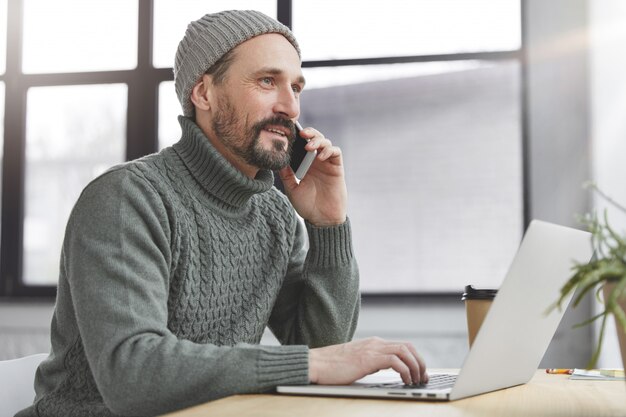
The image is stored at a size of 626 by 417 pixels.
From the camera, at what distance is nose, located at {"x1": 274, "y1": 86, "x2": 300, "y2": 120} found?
1.58 m

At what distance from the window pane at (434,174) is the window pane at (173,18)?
773mm

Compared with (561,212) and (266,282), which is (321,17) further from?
(266,282)

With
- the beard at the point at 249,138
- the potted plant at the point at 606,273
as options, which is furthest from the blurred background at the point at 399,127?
the potted plant at the point at 606,273

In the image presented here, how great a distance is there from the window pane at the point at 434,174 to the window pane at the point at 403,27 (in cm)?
9

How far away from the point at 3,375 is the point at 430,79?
2266mm

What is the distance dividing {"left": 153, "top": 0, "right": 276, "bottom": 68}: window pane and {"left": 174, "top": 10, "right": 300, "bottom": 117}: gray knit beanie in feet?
6.12

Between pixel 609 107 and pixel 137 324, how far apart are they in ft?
7.05

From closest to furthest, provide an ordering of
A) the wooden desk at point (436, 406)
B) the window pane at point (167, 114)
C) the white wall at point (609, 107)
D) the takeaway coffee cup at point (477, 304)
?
1. the wooden desk at point (436, 406)
2. the takeaway coffee cup at point (477, 304)
3. the white wall at point (609, 107)
4. the window pane at point (167, 114)

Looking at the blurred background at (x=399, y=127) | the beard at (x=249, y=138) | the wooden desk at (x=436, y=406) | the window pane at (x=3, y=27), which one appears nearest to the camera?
the wooden desk at (x=436, y=406)

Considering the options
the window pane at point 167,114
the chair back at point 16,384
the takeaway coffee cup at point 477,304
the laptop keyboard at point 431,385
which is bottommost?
the chair back at point 16,384

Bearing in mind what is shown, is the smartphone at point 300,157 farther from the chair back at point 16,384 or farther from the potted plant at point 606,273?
the potted plant at point 606,273

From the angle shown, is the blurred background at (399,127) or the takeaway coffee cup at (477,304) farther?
the blurred background at (399,127)

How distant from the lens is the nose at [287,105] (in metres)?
1.58

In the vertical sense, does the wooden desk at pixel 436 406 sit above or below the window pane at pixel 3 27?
below
